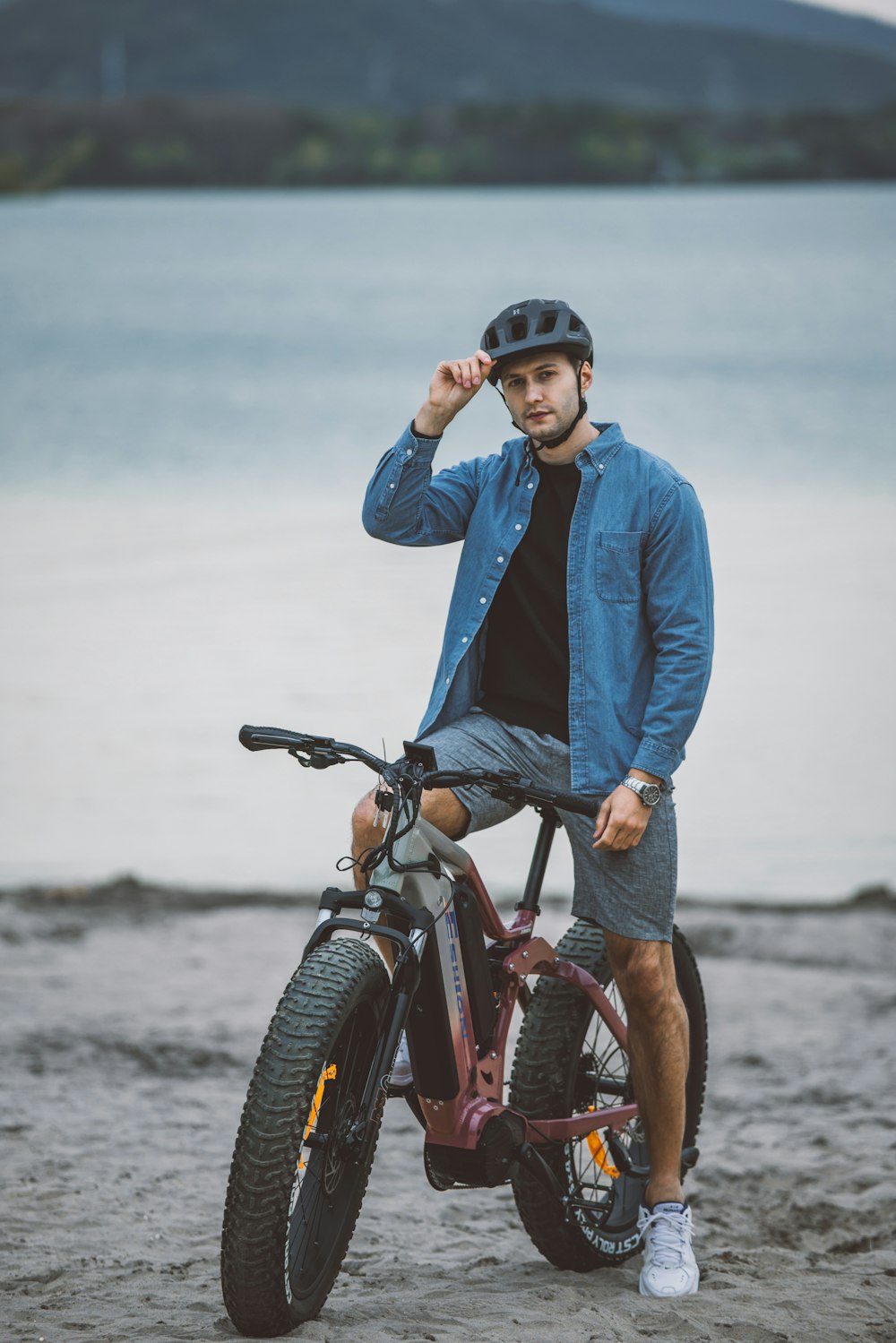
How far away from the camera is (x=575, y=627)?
386 centimetres

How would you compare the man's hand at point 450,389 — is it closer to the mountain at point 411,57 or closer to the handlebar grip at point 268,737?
the handlebar grip at point 268,737

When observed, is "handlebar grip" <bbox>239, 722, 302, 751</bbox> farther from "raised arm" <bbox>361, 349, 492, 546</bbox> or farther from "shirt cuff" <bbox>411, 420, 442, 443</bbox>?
"shirt cuff" <bbox>411, 420, 442, 443</bbox>

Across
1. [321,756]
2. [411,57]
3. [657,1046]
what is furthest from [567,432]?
[411,57]

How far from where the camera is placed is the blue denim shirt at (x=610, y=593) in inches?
149

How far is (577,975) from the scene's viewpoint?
423cm

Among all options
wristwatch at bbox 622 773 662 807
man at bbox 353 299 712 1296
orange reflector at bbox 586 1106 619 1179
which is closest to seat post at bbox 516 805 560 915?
man at bbox 353 299 712 1296

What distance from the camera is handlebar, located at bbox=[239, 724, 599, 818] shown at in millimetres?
3498

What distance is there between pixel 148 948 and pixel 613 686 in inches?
174

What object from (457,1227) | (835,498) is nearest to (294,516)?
(835,498)

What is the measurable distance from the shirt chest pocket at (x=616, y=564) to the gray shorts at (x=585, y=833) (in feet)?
1.20

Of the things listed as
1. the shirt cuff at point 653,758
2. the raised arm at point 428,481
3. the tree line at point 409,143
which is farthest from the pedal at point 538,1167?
the tree line at point 409,143

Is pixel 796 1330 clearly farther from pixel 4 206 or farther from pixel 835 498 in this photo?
pixel 4 206

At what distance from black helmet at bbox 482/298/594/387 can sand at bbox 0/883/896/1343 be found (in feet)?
6.75

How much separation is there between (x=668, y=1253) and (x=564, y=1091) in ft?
1.42
